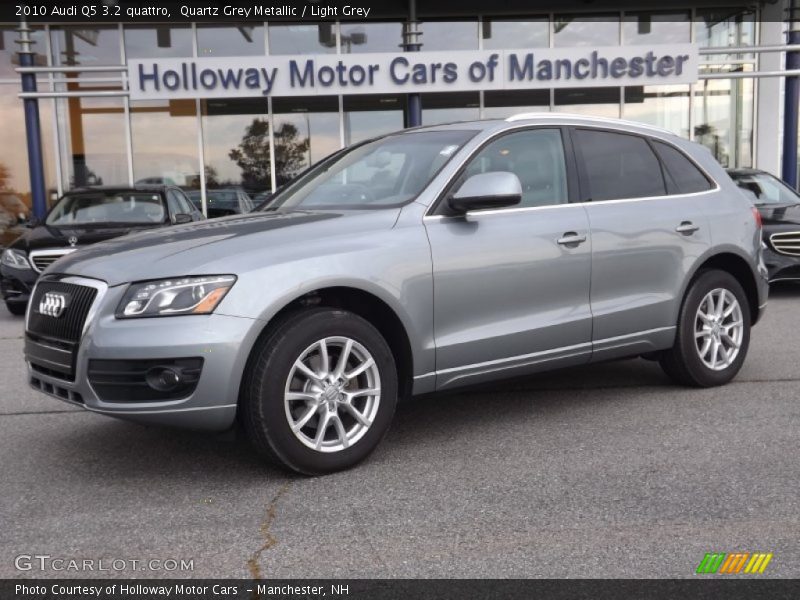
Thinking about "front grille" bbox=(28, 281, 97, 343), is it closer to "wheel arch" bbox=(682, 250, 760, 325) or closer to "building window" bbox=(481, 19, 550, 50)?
"wheel arch" bbox=(682, 250, 760, 325)

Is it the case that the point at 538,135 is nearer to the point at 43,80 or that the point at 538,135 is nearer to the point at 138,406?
the point at 138,406

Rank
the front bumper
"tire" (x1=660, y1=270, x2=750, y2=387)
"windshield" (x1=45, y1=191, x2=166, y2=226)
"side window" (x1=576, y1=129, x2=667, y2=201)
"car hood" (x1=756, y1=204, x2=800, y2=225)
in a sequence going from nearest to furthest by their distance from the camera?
the front bumper < "side window" (x1=576, y1=129, x2=667, y2=201) < "tire" (x1=660, y1=270, x2=750, y2=387) < "car hood" (x1=756, y1=204, x2=800, y2=225) < "windshield" (x1=45, y1=191, x2=166, y2=226)

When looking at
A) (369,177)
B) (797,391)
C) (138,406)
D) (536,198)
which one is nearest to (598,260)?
(536,198)

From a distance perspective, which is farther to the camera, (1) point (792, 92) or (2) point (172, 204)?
(1) point (792, 92)

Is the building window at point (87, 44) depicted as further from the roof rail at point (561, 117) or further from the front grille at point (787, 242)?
the roof rail at point (561, 117)

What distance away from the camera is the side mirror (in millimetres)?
4109

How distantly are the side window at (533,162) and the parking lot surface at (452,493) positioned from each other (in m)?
1.32

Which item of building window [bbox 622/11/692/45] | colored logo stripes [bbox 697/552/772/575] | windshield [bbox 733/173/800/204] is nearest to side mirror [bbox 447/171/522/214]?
colored logo stripes [bbox 697/552/772/575]

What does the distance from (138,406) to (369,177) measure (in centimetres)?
191

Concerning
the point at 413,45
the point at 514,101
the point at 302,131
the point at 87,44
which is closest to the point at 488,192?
the point at 413,45

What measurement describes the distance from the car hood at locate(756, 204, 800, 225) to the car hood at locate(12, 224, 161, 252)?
737cm

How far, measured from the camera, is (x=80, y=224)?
9875 millimetres

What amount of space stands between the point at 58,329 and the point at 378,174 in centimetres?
191

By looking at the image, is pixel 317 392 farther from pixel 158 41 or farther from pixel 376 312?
pixel 158 41
